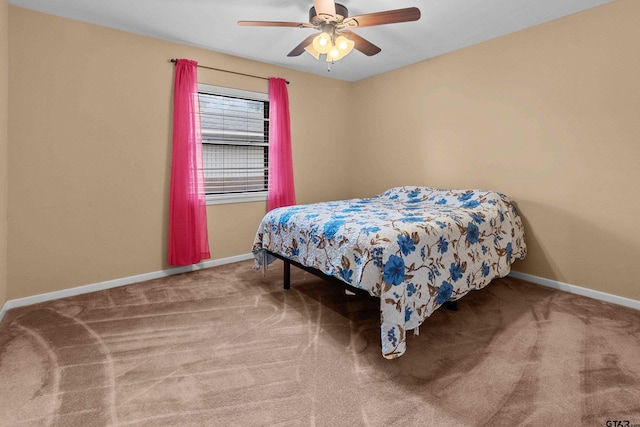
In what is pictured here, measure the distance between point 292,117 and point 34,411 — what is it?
12.3ft

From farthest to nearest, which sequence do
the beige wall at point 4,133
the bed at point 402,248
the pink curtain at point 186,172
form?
the pink curtain at point 186,172 → the beige wall at point 4,133 → the bed at point 402,248

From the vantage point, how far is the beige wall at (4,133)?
95.4 inches

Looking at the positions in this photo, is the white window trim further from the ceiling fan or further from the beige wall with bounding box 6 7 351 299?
the ceiling fan

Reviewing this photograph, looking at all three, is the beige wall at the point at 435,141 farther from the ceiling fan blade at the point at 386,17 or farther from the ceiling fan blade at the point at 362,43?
the ceiling fan blade at the point at 386,17

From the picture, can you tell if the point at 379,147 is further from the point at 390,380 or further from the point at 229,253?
the point at 390,380

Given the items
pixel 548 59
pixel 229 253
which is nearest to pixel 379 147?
pixel 548 59

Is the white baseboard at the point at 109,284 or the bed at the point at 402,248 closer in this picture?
the bed at the point at 402,248

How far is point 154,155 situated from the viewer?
3.37 meters

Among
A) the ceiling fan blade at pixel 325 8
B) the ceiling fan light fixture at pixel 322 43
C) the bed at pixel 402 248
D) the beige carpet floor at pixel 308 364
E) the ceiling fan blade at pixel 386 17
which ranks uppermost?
the ceiling fan blade at pixel 325 8

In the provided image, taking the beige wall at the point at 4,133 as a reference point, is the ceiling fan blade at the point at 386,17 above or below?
above

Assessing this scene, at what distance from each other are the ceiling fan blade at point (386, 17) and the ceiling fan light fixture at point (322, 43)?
169 mm

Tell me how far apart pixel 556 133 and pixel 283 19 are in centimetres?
274

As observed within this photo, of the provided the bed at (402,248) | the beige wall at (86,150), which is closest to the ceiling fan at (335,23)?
the bed at (402,248)

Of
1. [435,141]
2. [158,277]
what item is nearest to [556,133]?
[435,141]
